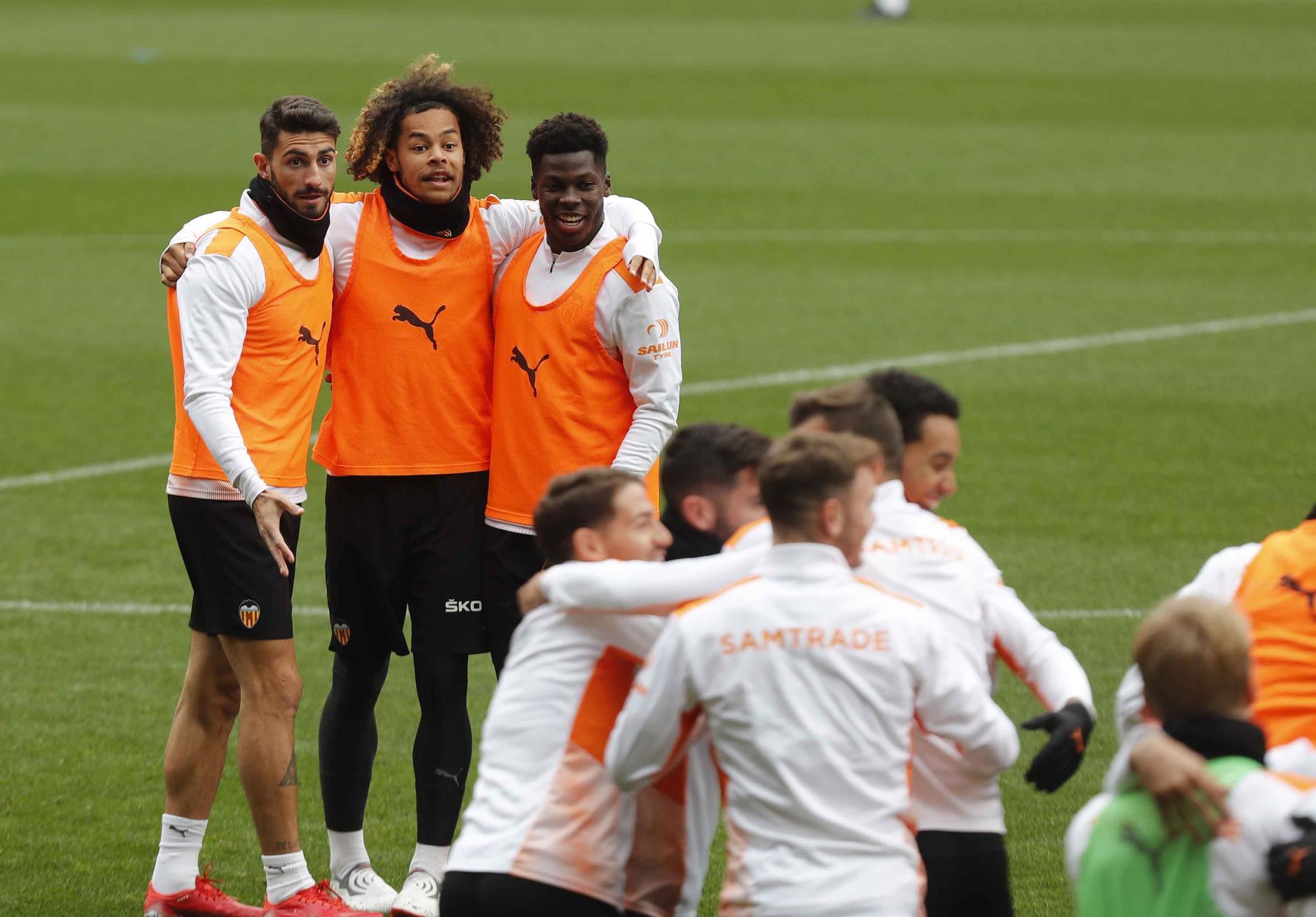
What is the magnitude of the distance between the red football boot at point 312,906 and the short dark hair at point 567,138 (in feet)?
6.51

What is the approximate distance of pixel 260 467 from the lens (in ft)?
16.4

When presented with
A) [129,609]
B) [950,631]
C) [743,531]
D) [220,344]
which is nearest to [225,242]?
[220,344]

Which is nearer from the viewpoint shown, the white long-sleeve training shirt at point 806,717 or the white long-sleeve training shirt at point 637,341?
the white long-sleeve training shirt at point 806,717

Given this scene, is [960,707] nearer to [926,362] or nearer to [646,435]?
[646,435]

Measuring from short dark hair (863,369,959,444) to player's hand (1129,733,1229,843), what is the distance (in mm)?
1188

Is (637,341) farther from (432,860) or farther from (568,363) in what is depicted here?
(432,860)

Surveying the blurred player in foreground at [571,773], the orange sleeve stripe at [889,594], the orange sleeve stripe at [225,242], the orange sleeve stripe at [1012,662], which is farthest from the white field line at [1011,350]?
the orange sleeve stripe at [889,594]

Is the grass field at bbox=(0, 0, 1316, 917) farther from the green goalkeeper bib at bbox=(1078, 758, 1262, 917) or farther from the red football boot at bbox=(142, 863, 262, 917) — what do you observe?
the green goalkeeper bib at bbox=(1078, 758, 1262, 917)

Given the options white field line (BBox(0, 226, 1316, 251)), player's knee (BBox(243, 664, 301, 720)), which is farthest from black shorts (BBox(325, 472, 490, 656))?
white field line (BBox(0, 226, 1316, 251))

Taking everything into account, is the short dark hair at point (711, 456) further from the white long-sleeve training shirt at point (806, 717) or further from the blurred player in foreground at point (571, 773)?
the white long-sleeve training shirt at point (806, 717)

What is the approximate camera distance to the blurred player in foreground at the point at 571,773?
3516 mm

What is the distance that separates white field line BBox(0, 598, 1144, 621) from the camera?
8.05 meters

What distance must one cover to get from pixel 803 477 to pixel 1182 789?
82cm

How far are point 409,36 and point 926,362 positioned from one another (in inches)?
864
